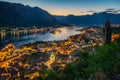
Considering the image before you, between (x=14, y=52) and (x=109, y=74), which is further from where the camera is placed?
(x=14, y=52)

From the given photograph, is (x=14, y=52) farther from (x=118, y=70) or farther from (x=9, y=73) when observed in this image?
(x=118, y=70)

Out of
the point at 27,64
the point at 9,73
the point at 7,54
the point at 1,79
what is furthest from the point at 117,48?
the point at 7,54

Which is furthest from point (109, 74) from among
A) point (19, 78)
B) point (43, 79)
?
point (19, 78)

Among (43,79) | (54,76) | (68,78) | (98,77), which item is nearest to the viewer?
(98,77)

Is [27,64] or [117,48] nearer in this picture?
[117,48]

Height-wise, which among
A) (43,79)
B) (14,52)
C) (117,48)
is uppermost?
(117,48)

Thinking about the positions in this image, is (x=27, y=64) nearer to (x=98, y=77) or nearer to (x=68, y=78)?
(x=68, y=78)

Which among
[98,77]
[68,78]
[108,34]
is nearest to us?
[98,77]

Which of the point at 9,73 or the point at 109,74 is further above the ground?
the point at 109,74

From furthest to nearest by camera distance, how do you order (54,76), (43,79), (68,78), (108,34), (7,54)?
(7,54) < (108,34) < (43,79) < (54,76) < (68,78)
